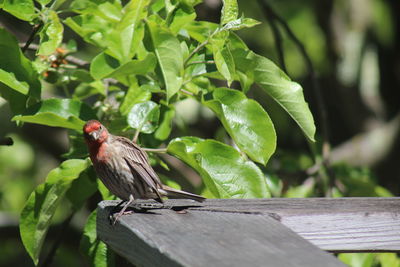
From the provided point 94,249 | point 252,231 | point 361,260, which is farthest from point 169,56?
point 361,260

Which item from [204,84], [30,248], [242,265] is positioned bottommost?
[30,248]

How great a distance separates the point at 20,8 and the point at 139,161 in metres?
0.84

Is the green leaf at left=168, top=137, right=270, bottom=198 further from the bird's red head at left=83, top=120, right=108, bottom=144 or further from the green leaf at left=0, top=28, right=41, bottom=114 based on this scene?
the green leaf at left=0, top=28, right=41, bottom=114

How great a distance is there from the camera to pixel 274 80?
11.4 feet

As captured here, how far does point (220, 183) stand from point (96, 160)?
1.91 feet

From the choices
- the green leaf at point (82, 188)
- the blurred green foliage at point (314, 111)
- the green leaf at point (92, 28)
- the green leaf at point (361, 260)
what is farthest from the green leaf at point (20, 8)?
the green leaf at point (361, 260)

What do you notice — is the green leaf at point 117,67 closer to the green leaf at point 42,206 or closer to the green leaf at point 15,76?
the green leaf at point 15,76

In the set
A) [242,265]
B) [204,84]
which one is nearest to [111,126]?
[204,84]

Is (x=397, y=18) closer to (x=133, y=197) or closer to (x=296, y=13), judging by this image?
(x=296, y=13)

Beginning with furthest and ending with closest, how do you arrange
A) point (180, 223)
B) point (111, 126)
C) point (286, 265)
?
1. point (111, 126)
2. point (180, 223)
3. point (286, 265)

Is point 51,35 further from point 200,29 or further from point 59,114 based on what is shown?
point 200,29

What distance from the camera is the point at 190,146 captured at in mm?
3535

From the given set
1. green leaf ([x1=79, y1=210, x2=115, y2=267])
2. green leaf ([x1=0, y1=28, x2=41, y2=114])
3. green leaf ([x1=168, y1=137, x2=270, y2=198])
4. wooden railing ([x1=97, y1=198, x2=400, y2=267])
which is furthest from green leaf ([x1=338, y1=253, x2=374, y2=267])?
green leaf ([x1=0, y1=28, x2=41, y2=114])

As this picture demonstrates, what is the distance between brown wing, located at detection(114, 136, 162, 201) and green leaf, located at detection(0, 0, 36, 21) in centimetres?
68
